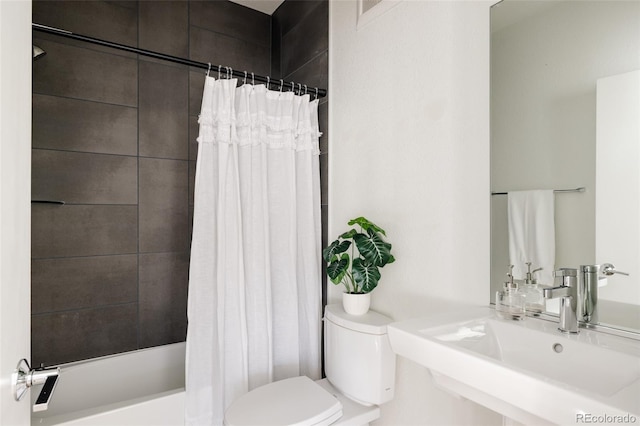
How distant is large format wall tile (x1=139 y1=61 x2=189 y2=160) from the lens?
2.18m

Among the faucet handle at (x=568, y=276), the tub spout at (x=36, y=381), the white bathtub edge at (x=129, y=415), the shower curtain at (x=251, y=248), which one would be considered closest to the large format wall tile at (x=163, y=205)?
the shower curtain at (x=251, y=248)

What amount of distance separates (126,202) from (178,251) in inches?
16.4

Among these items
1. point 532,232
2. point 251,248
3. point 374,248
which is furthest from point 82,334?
point 532,232

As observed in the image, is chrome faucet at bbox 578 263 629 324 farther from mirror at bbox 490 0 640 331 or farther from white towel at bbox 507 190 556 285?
white towel at bbox 507 190 556 285

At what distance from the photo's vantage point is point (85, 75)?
2020mm

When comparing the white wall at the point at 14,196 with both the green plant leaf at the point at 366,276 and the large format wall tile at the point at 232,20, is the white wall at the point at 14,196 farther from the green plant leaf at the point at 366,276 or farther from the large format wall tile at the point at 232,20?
the large format wall tile at the point at 232,20

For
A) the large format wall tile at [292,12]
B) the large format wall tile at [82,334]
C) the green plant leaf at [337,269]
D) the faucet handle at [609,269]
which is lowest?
the large format wall tile at [82,334]

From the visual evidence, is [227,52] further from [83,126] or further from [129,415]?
[129,415]

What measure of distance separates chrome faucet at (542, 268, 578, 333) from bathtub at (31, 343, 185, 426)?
155 centimetres

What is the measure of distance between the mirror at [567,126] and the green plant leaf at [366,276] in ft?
1.52

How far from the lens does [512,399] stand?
2.61 ft

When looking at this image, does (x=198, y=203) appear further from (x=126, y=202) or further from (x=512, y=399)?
(x=512, y=399)

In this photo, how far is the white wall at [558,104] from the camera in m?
1.14

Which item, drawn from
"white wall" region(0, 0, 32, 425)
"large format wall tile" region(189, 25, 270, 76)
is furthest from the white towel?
"large format wall tile" region(189, 25, 270, 76)
